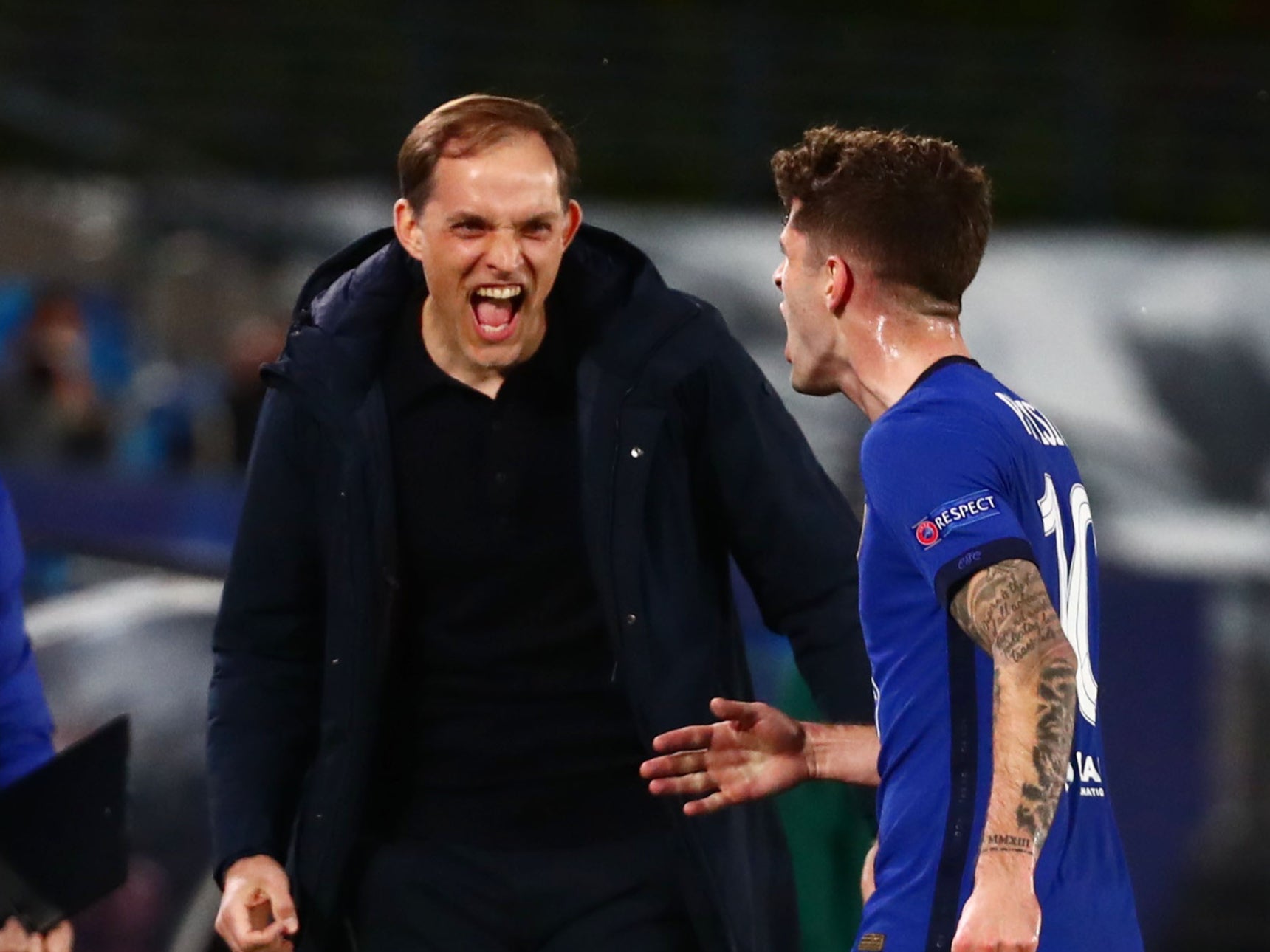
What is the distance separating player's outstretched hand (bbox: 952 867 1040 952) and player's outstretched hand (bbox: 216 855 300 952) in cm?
147

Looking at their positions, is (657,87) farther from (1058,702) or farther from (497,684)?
(1058,702)

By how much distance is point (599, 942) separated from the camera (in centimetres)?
382

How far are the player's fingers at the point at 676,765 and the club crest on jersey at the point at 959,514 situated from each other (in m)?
0.78

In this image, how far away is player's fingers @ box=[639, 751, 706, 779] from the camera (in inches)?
140

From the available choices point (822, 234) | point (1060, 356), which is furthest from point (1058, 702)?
point (1060, 356)

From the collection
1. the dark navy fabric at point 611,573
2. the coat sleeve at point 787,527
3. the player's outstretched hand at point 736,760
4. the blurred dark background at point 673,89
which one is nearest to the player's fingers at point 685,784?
the player's outstretched hand at point 736,760

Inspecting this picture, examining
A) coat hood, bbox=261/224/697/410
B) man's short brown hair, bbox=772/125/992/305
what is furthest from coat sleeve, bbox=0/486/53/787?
man's short brown hair, bbox=772/125/992/305

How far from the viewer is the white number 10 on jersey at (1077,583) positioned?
3016 millimetres

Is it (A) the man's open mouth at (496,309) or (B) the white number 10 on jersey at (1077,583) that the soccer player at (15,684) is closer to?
(A) the man's open mouth at (496,309)

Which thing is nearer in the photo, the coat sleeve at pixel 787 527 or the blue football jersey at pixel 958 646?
the blue football jersey at pixel 958 646

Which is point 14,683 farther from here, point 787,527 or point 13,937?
point 787,527

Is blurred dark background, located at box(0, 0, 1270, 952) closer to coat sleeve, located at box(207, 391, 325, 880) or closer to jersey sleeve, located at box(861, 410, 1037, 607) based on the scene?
coat sleeve, located at box(207, 391, 325, 880)

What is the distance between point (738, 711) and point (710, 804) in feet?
0.59

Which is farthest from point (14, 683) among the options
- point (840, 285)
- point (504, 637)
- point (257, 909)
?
point (840, 285)
